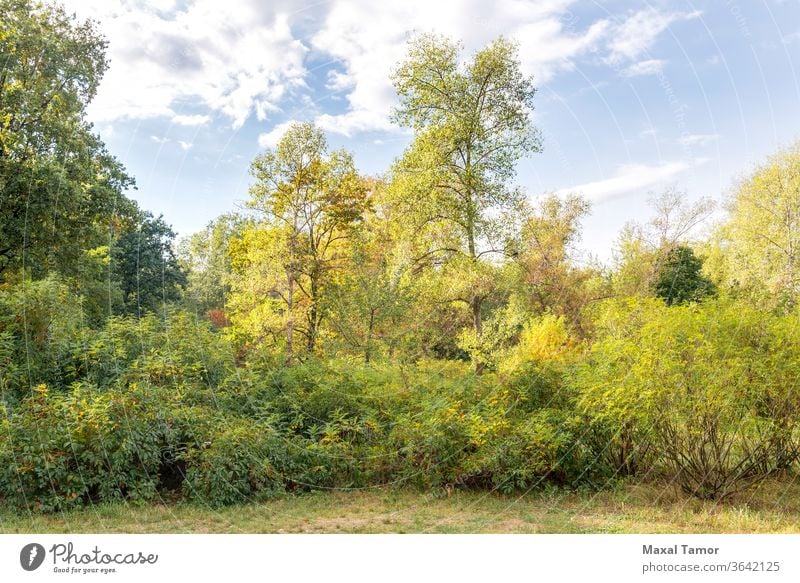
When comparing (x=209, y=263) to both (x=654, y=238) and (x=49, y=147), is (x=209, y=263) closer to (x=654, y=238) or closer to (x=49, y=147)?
(x=49, y=147)

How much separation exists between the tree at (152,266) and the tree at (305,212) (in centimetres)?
211

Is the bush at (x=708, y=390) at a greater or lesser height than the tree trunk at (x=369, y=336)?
→ lesser

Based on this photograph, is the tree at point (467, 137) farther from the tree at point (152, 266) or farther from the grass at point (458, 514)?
the tree at point (152, 266)

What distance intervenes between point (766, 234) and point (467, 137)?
532 cm

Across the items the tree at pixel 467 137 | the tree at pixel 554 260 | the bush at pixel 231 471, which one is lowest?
the bush at pixel 231 471

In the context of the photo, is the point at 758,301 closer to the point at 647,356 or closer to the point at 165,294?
the point at 647,356

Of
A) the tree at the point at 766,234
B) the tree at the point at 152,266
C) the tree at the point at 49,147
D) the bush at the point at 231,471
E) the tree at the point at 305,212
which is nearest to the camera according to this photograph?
the bush at the point at 231,471

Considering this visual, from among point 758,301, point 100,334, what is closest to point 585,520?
point 758,301

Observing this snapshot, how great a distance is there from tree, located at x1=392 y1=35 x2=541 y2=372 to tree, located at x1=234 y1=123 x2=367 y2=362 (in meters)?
1.31

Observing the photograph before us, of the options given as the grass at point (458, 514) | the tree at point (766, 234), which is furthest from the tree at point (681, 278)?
the grass at point (458, 514)

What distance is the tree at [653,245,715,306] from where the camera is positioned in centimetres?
859

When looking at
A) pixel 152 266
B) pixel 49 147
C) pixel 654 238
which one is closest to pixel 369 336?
pixel 654 238

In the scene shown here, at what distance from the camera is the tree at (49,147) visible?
33.4 feet

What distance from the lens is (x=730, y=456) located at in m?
6.85
